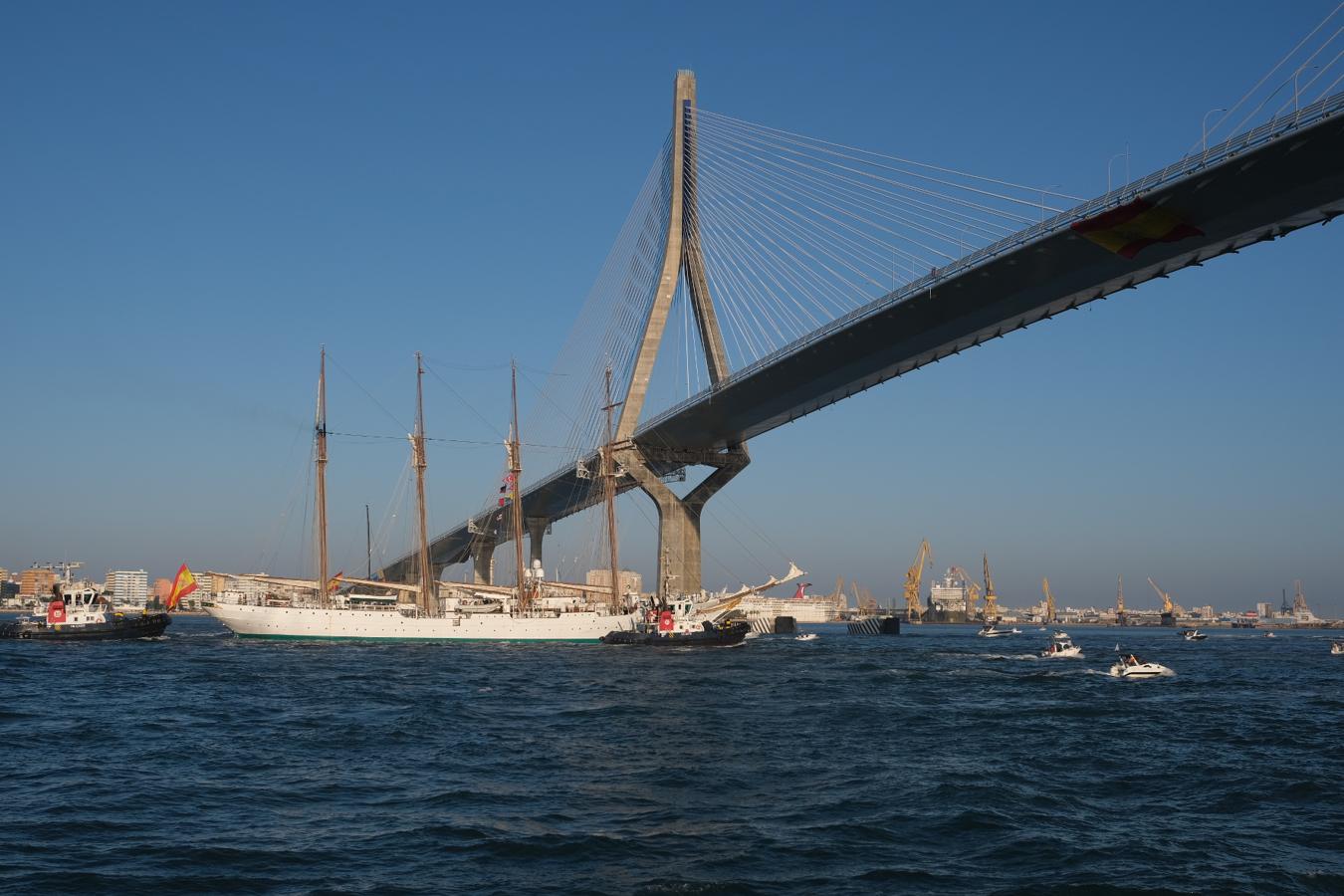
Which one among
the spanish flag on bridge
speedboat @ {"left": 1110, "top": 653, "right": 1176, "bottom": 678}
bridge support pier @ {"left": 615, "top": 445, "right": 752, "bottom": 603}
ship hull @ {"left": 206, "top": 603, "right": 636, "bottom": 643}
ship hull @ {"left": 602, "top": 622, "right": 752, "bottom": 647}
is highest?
the spanish flag on bridge

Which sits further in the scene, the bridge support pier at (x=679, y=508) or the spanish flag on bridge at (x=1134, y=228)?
the bridge support pier at (x=679, y=508)

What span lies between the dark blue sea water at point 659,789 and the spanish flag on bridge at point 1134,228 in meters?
16.2

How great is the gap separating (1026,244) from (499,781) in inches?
1282

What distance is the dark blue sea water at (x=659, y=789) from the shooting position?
13.9 m

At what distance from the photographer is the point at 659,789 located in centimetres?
1906

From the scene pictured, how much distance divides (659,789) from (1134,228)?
3011 cm

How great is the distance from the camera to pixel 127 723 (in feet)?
90.2

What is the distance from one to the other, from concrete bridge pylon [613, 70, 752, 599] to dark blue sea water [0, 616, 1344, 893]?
34292mm

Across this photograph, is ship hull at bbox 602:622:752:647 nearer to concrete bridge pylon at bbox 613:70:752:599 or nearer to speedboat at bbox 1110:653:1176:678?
concrete bridge pylon at bbox 613:70:752:599

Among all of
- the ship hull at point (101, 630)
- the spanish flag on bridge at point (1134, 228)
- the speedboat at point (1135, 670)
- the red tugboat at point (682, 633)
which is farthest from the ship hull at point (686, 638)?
the spanish flag on bridge at point (1134, 228)

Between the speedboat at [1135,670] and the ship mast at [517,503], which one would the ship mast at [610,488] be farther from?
the speedboat at [1135,670]

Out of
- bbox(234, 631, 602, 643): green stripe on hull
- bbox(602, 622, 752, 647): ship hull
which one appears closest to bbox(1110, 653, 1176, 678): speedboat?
bbox(602, 622, 752, 647): ship hull

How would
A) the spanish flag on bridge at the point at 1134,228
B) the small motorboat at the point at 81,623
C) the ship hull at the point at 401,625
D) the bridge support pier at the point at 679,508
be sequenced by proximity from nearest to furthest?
the spanish flag on bridge at the point at 1134,228 → the small motorboat at the point at 81,623 → the ship hull at the point at 401,625 → the bridge support pier at the point at 679,508

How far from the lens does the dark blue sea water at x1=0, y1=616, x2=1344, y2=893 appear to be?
1387 centimetres
